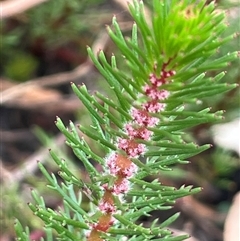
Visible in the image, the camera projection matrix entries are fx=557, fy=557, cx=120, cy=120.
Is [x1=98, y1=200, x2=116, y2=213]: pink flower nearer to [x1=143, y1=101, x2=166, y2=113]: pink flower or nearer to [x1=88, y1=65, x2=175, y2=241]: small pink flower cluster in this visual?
[x1=88, y1=65, x2=175, y2=241]: small pink flower cluster

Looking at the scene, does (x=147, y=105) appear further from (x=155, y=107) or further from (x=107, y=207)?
(x=107, y=207)

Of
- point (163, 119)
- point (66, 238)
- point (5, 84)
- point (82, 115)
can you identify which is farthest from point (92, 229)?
point (5, 84)

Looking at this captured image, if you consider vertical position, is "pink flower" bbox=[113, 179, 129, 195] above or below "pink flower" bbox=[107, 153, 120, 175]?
below

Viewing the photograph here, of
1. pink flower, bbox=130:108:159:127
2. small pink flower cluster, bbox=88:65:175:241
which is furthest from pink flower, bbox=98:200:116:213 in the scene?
pink flower, bbox=130:108:159:127

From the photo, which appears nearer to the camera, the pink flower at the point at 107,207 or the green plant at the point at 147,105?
the green plant at the point at 147,105

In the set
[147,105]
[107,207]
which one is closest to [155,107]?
[147,105]

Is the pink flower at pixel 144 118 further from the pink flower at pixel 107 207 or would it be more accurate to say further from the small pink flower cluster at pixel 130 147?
the pink flower at pixel 107 207

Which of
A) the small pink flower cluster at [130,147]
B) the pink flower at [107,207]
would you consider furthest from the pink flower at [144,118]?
the pink flower at [107,207]
